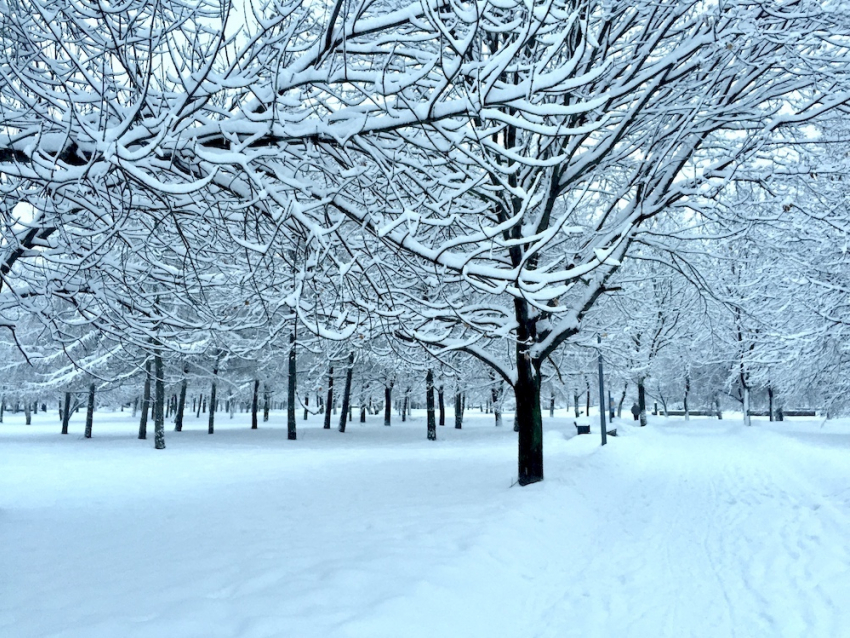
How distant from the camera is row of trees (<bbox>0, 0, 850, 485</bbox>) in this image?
3.44 metres

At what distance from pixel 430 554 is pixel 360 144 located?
359 centimetres

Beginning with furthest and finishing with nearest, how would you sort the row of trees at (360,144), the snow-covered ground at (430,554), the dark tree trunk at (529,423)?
1. the dark tree trunk at (529,423)
2. the snow-covered ground at (430,554)
3. the row of trees at (360,144)

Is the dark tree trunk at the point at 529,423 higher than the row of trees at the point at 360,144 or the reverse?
the reverse

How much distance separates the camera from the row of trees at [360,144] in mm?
3436

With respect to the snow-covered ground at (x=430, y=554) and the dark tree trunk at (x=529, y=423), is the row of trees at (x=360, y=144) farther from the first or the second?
the snow-covered ground at (x=430, y=554)

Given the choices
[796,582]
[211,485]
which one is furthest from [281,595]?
[211,485]

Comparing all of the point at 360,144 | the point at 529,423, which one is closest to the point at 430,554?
the point at 360,144

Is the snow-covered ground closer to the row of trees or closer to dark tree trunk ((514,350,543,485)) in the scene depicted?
dark tree trunk ((514,350,543,485))

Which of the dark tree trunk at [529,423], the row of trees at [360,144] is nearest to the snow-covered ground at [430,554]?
the dark tree trunk at [529,423]

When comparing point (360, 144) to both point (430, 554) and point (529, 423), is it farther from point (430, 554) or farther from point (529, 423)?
point (529, 423)

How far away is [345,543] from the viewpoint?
5.54 m

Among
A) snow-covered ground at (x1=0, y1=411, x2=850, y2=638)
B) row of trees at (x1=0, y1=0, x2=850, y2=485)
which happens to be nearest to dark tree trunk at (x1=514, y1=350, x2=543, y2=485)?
row of trees at (x1=0, y1=0, x2=850, y2=485)

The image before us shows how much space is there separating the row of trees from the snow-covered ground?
1915mm

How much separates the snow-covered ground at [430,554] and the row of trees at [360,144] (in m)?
1.92
